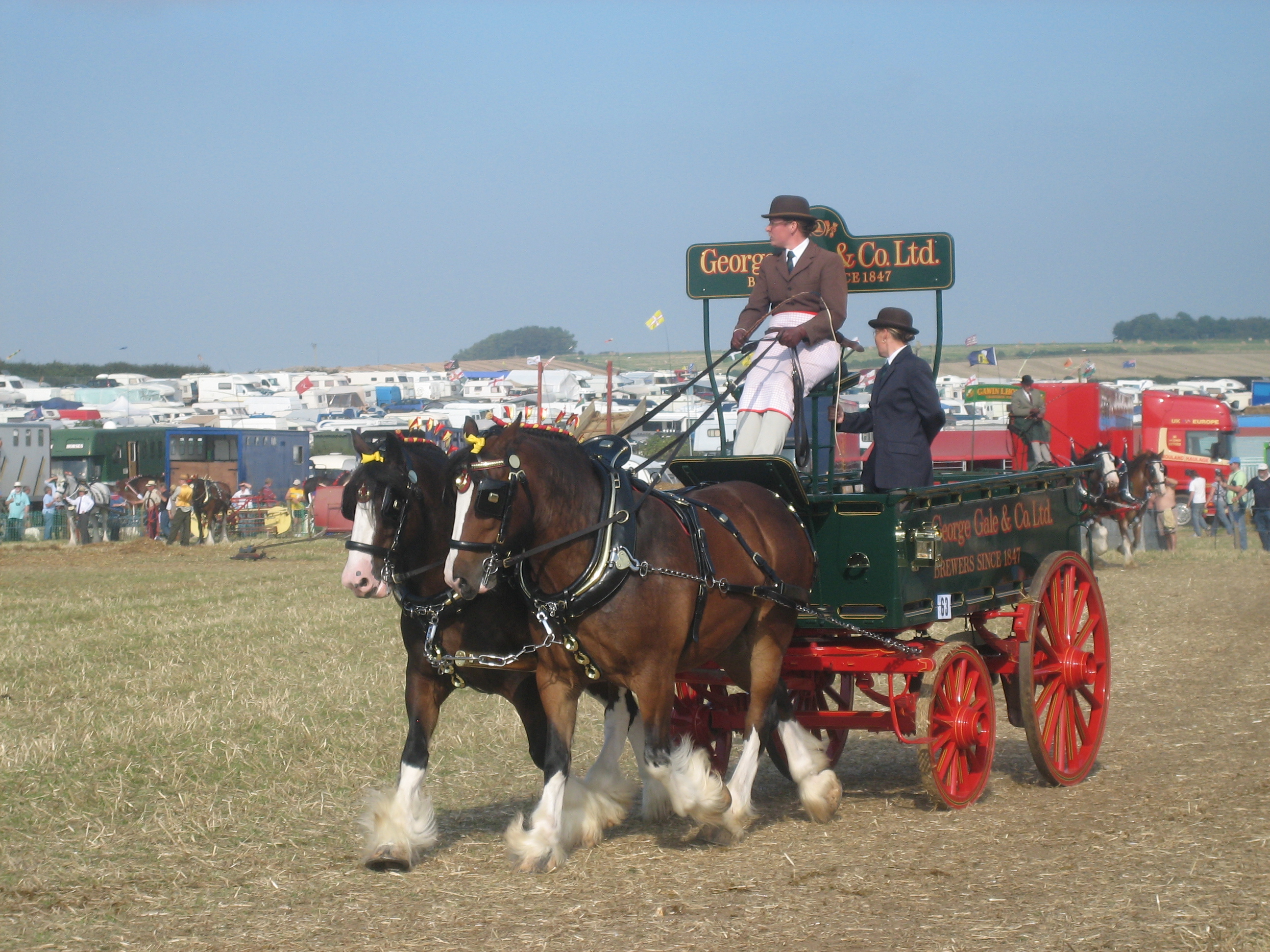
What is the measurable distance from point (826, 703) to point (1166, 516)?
21387 millimetres

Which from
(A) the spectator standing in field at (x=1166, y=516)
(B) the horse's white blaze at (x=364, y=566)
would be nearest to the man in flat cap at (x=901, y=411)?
(B) the horse's white blaze at (x=364, y=566)

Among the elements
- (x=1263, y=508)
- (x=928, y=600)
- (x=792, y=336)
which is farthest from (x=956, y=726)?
(x=1263, y=508)

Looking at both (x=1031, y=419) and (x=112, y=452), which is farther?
(x=112, y=452)

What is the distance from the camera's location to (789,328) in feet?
23.4

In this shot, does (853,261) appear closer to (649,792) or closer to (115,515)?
(649,792)

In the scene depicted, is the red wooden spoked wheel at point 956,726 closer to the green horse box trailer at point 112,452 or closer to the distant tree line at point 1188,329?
the green horse box trailer at point 112,452

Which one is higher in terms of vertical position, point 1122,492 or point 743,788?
point 1122,492

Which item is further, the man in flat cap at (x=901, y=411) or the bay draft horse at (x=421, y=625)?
the man in flat cap at (x=901, y=411)

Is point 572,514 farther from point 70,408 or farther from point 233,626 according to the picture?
point 70,408

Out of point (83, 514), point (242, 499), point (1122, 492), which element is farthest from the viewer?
point (242, 499)

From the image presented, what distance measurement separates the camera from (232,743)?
27.2 ft

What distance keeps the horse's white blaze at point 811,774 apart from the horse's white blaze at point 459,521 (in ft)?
6.96

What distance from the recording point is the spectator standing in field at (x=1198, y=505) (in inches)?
1312

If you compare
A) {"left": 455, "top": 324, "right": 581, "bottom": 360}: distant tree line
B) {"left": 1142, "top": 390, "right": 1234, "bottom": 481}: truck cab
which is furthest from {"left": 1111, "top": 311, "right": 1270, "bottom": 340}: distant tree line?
{"left": 1142, "top": 390, "right": 1234, "bottom": 481}: truck cab
